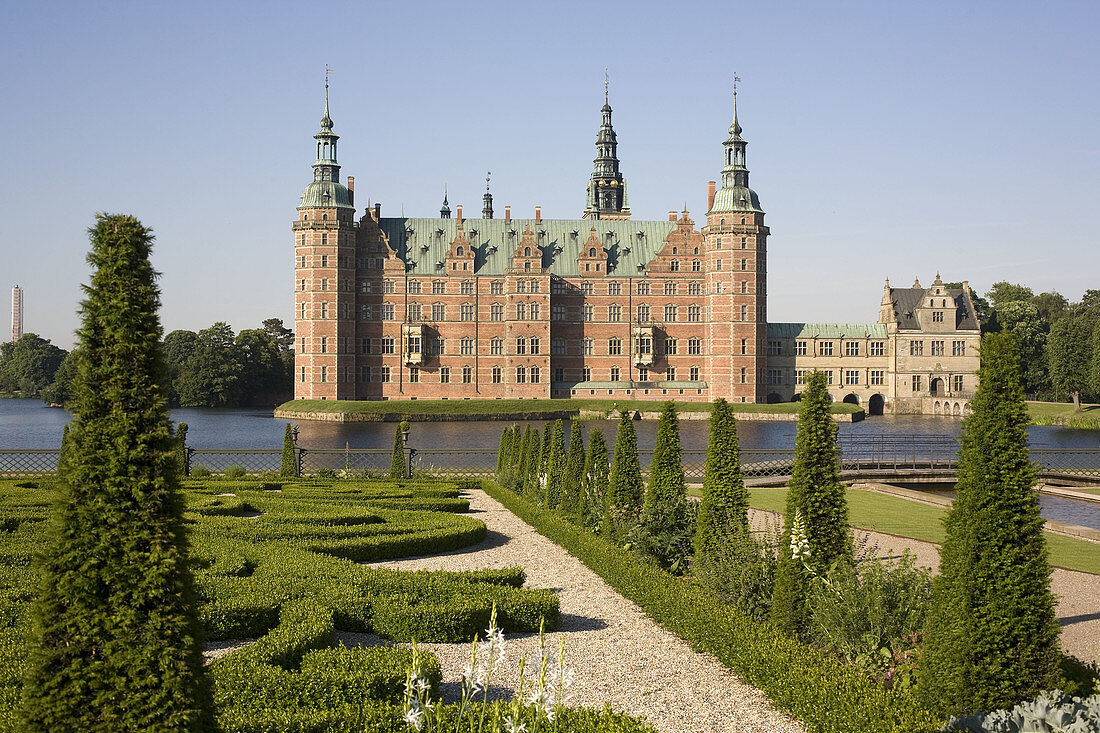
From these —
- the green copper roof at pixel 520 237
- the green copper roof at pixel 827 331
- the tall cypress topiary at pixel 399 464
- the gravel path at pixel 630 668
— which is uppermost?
the green copper roof at pixel 520 237

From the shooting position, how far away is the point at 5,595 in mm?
8703

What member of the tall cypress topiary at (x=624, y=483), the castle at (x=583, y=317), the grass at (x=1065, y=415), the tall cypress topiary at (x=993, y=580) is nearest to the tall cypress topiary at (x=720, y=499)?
the tall cypress topiary at (x=624, y=483)

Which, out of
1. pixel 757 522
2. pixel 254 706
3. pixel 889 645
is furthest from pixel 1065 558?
pixel 254 706

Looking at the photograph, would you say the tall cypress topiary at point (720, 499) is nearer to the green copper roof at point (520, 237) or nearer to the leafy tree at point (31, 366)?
the green copper roof at point (520, 237)

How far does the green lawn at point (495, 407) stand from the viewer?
6097 centimetres

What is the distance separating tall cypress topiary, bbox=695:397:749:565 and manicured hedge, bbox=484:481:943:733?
61 cm

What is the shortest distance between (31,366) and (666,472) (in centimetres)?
10450

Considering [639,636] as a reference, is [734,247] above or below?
above

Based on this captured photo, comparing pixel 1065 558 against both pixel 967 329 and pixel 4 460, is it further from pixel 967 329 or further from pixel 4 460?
pixel 967 329

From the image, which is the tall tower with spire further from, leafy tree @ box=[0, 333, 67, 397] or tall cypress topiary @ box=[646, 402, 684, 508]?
tall cypress topiary @ box=[646, 402, 684, 508]

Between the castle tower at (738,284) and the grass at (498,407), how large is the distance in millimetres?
4341

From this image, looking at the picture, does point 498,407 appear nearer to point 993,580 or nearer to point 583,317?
point 583,317

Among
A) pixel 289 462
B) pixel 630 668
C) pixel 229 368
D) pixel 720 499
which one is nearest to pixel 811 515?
pixel 720 499

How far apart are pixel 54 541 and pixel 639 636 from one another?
577 cm
